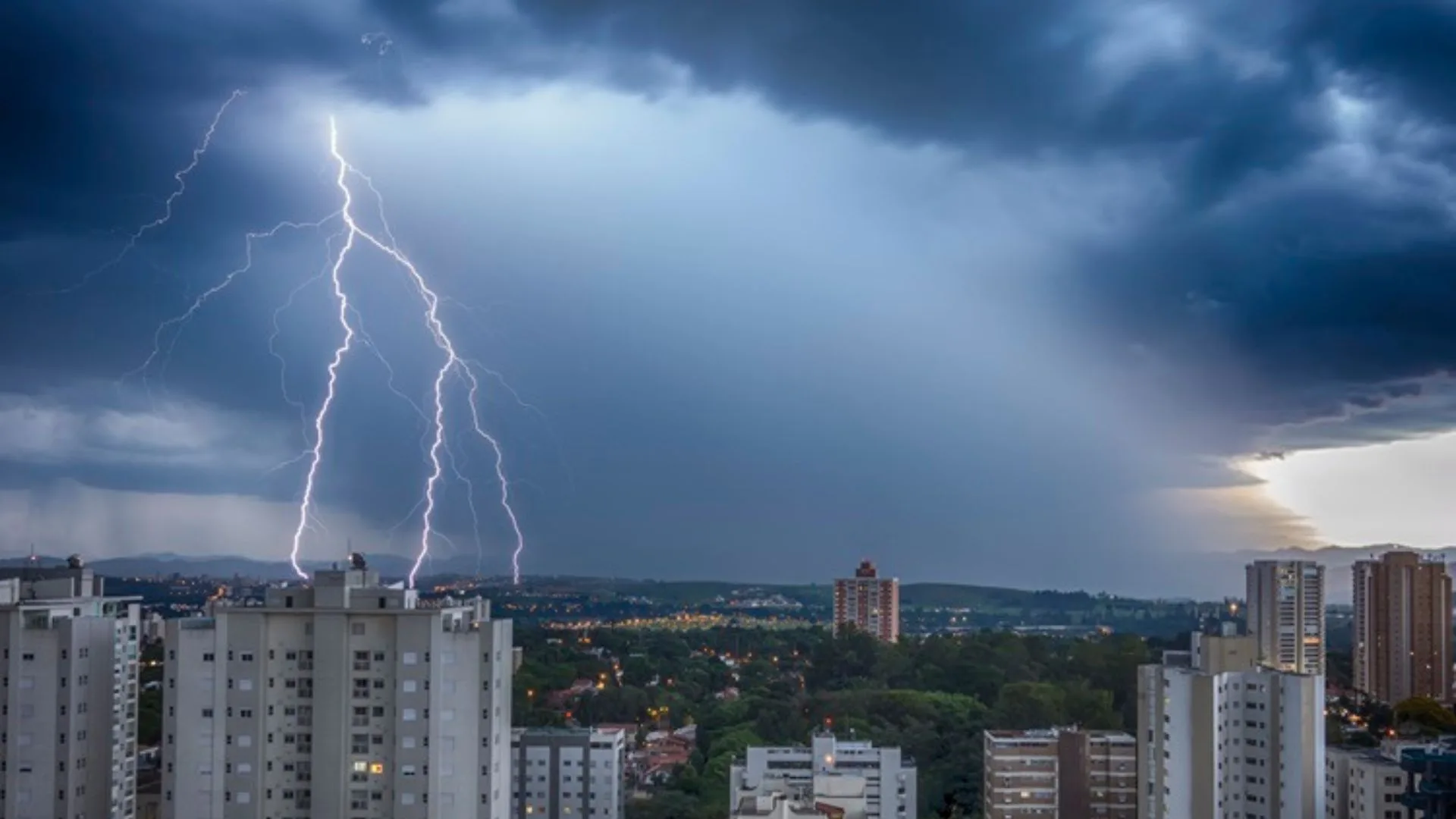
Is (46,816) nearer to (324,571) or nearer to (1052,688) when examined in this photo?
(324,571)

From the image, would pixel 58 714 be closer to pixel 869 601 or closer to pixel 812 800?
pixel 812 800

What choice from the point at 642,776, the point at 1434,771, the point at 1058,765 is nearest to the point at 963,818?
the point at 1058,765

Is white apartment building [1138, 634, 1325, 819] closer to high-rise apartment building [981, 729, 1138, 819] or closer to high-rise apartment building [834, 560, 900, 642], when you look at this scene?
high-rise apartment building [981, 729, 1138, 819]

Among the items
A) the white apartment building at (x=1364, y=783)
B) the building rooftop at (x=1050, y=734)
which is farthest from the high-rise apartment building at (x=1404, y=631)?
the white apartment building at (x=1364, y=783)

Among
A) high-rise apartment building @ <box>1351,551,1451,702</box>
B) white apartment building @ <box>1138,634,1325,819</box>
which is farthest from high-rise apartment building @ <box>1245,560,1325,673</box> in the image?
white apartment building @ <box>1138,634,1325,819</box>

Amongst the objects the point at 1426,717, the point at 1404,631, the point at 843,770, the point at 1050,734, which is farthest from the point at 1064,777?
the point at 1404,631

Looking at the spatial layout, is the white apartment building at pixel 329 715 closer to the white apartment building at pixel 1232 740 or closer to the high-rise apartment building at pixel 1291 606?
the white apartment building at pixel 1232 740
